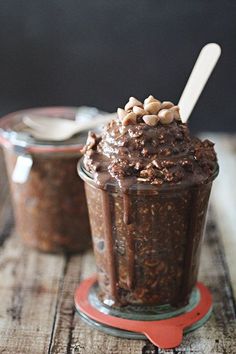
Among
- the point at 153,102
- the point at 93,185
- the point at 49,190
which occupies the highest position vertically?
the point at 153,102

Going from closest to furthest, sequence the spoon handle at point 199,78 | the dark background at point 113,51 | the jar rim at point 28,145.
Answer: the spoon handle at point 199,78 < the jar rim at point 28,145 < the dark background at point 113,51

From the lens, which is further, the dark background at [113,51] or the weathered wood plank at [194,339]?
the dark background at [113,51]

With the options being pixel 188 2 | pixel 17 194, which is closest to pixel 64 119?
pixel 17 194

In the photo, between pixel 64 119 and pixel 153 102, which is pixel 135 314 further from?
pixel 64 119

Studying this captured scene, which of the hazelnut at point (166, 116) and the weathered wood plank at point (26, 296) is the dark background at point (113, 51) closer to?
the weathered wood plank at point (26, 296)

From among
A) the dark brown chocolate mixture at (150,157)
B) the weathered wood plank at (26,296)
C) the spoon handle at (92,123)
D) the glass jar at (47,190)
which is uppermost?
the dark brown chocolate mixture at (150,157)

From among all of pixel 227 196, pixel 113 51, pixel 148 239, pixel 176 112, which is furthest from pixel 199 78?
pixel 113 51

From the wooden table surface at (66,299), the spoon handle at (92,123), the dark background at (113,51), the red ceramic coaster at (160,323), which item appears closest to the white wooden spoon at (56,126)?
the spoon handle at (92,123)

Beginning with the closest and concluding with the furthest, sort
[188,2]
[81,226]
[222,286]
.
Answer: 1. [222,286]
2. [81,226]
3. [188,2]
